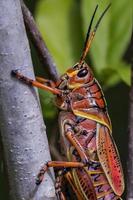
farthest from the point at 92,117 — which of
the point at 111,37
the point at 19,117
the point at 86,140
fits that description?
the point at 19,117

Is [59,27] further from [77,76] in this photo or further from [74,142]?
[74,142]

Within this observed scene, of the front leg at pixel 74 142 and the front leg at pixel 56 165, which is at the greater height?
the front leg at pixel 74 142

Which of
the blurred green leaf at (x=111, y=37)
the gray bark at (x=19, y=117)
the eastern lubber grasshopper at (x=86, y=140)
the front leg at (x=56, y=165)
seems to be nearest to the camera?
the gray bark at (x=19, y=117)

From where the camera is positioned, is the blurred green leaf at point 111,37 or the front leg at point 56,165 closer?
the front leg at point 56,165

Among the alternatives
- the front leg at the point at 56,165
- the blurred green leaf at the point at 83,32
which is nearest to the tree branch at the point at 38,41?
the front leg at the point at 56,165

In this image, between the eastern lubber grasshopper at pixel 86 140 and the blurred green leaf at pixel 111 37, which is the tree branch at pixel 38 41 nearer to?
the eastern lubber grasshopper at pixel 86 140

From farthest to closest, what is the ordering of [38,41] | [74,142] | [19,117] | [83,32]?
[83,32], [74,142], [38,41], [19,117]

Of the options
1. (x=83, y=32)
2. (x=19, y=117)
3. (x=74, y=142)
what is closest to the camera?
(x=19, y=117)
